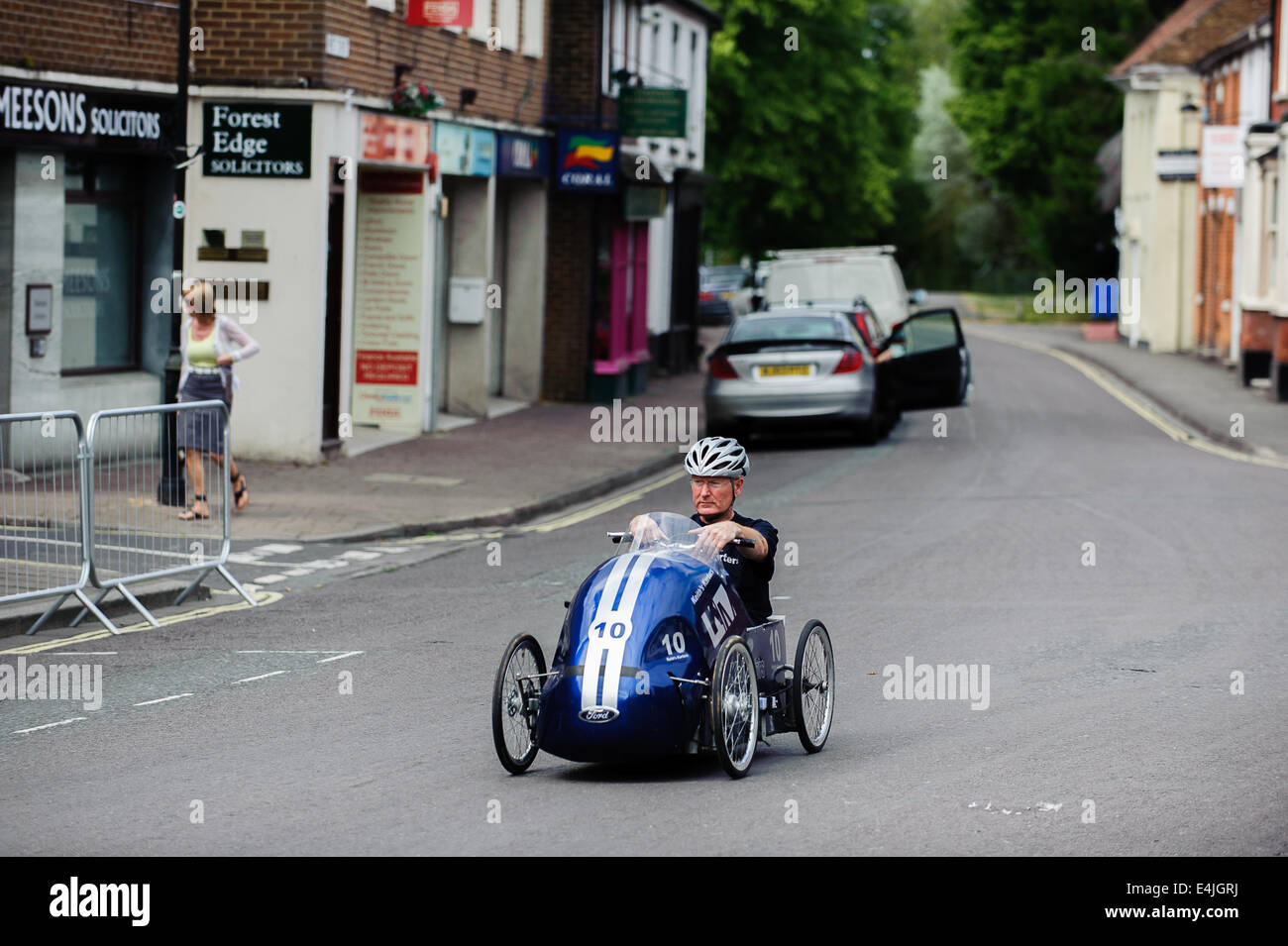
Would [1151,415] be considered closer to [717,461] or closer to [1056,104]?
[717,461]

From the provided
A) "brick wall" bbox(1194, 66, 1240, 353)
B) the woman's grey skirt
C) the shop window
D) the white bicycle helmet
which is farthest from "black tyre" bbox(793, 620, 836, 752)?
"brick wall" bbox(1194, 66, 1240, 353)

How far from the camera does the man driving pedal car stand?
8.16m

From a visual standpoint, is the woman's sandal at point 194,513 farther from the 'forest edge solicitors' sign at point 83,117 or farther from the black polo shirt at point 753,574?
the 'forest edge solicitors' sign at point 83,117

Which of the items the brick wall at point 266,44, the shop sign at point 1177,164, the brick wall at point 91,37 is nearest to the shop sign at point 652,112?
the brick wall at point 266,44

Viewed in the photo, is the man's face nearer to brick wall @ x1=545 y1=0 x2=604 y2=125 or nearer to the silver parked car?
the silver parked car

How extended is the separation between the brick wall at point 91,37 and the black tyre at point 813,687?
11474 mm

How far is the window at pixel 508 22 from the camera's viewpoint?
27.4 meters

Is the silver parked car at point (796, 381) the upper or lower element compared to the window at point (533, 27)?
lower

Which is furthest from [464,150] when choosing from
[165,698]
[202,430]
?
[165,698]

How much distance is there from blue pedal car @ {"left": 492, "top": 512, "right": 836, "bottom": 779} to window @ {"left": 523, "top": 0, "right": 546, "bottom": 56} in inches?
849

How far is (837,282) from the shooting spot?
3031 centimetres

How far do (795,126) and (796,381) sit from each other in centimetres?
3791
